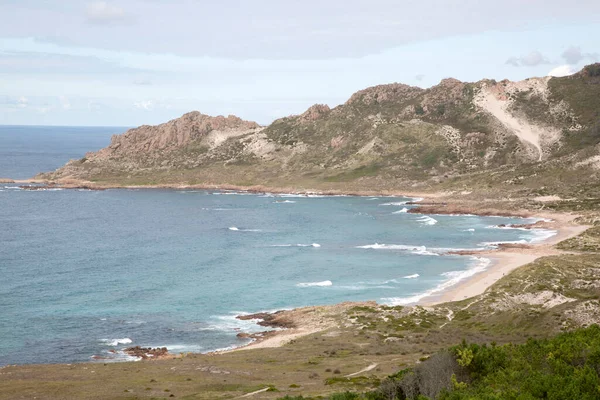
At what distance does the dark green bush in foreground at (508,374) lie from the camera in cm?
3162

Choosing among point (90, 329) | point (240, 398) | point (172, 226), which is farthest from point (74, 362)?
point (172, 226)

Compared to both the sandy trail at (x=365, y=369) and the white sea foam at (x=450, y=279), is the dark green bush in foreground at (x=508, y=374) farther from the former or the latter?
the white sea foam at (x=450, y=279)

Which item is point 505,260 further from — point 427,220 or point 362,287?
point 427,220

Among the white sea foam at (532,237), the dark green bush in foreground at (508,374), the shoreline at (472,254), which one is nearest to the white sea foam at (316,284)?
the shoreline at (472,254)

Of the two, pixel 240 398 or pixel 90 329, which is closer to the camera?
pixel 240 398

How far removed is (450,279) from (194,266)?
135ft

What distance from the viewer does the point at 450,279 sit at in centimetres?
9669

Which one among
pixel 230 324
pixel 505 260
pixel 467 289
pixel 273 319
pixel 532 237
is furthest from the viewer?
pixel 532 237

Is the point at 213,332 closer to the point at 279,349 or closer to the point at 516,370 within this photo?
the point at 279,349

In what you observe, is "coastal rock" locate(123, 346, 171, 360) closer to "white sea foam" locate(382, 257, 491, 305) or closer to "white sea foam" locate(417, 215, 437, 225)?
"white sea foam" locate(382, 257, 491, 305)

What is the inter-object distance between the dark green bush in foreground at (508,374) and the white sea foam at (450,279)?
42.6m

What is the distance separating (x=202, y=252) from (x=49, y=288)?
3524 cm

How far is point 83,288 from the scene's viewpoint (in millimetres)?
92438

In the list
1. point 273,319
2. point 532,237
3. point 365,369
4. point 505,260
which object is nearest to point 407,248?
point 505,260
